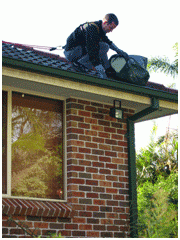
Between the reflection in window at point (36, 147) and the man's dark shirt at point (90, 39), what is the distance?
3.10 feet

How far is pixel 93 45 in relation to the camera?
24.8 feet

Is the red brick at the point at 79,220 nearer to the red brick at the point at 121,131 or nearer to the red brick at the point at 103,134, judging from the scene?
the red brick at the point at 103,134

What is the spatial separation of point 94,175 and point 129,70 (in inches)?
69.8

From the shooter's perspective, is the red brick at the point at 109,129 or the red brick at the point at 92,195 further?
the red brick at the point at 109,129

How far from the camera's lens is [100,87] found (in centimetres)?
721

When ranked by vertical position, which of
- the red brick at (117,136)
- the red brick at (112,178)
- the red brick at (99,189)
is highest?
the red brick at (117,136)

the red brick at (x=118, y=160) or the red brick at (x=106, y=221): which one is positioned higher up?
the red brick at (x=118, y=160)

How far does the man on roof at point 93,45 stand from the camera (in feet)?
24.7

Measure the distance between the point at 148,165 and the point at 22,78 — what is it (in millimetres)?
Result: 11758

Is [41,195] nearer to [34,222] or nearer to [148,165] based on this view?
[34,222]

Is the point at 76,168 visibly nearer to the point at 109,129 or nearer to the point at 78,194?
the point at 78,194

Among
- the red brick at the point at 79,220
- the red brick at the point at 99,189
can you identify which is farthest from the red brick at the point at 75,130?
the red brick at the point at 79,220

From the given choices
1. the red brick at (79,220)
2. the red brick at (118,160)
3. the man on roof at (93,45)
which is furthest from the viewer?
the red brick at (118,160)

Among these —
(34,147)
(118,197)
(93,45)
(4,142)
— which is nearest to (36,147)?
(34,147)
